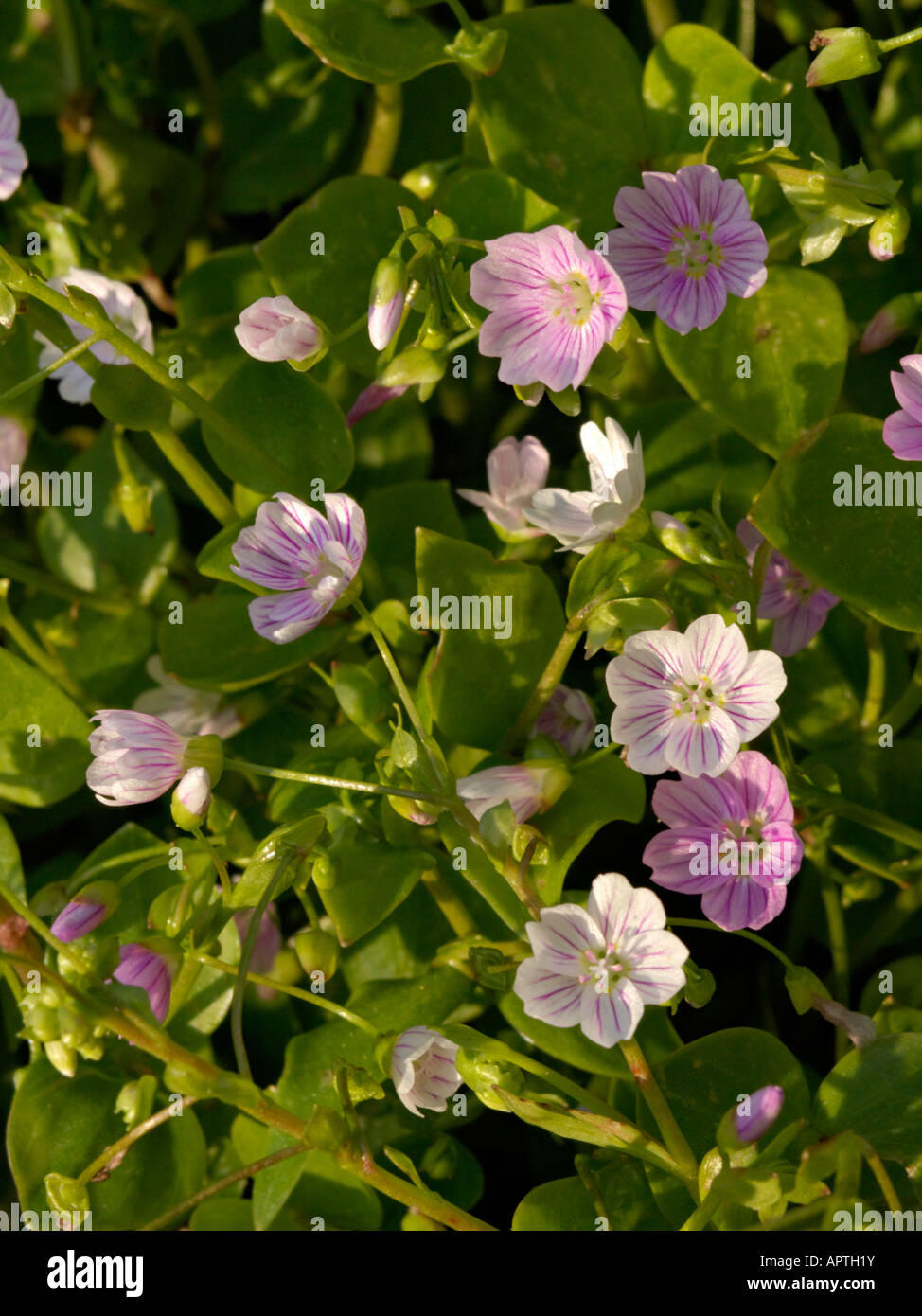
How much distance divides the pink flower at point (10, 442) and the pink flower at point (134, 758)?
47 cm

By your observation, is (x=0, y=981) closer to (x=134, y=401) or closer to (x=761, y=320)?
(x=134, y=401)

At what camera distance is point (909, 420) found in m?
0.99

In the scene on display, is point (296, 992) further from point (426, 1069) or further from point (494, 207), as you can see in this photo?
point (494, 207)

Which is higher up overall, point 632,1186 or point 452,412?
point 452,412

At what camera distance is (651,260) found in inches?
42.9

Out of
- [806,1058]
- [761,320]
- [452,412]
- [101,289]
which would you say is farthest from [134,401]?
[806,1058]

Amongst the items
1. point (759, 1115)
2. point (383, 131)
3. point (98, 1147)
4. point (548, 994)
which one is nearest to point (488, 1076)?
point (548, 994)

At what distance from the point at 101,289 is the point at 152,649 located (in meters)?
0.37

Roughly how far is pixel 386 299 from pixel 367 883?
46 cm

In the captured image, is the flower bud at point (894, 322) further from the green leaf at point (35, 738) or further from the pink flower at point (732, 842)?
the green leaf at point (35, 738)

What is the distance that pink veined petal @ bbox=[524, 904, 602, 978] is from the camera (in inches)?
34.8

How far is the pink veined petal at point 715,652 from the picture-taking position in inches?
37.7

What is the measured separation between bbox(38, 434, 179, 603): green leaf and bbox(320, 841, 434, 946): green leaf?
0.44 metres

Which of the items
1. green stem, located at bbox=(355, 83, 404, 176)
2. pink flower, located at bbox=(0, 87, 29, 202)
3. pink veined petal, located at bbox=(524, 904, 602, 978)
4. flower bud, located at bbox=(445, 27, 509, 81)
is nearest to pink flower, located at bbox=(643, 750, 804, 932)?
pink veined petal, located at bbox=(524, 904, 602, 978)
